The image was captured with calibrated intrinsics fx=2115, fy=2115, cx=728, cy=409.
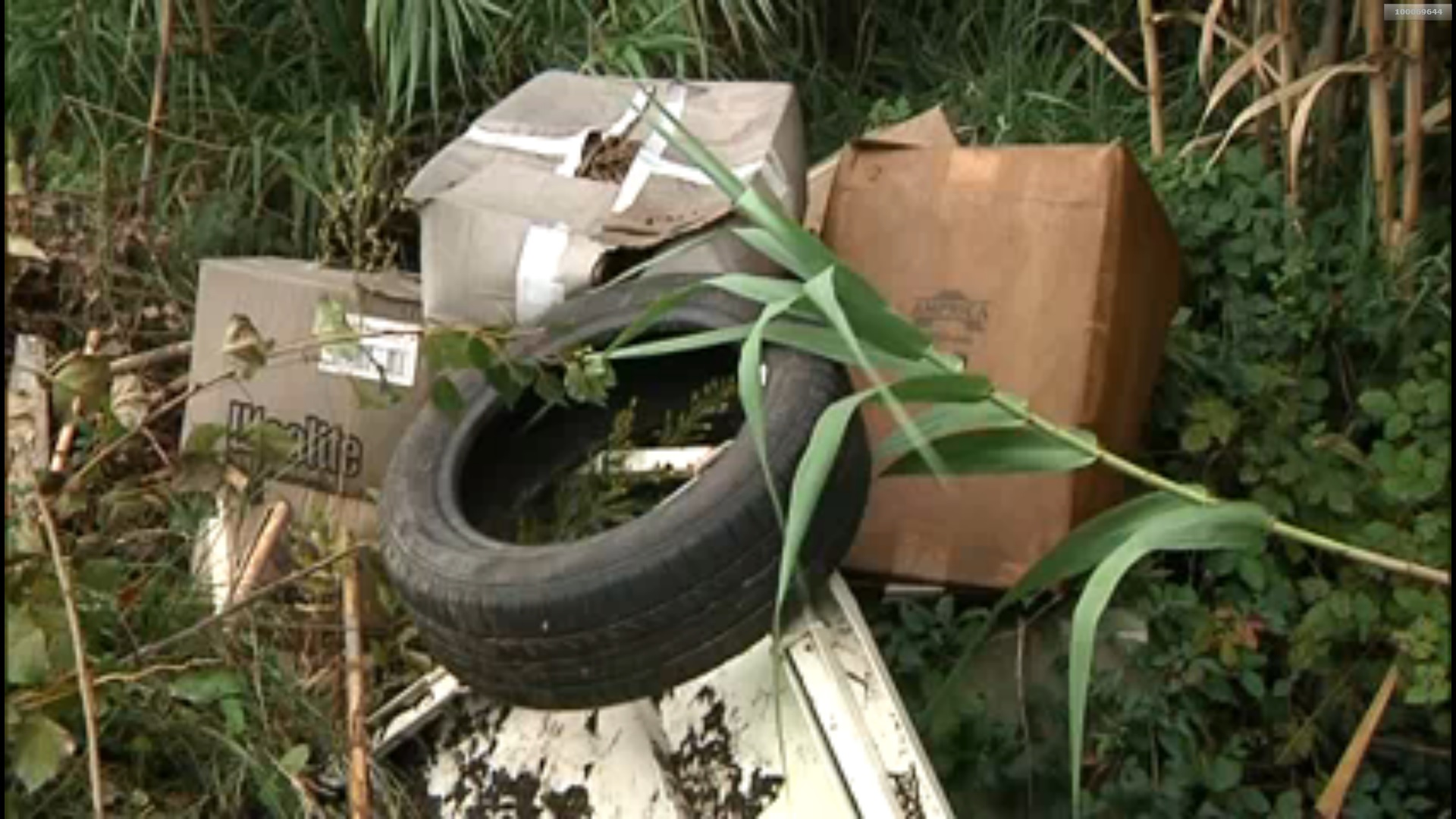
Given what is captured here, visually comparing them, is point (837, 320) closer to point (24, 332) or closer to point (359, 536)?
point (359, 536)

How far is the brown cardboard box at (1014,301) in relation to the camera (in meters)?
2.95

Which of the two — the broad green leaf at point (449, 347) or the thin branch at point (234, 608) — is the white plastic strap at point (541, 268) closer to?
the broad green leaf at point (449, 347)

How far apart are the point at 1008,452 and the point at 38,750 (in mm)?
1084

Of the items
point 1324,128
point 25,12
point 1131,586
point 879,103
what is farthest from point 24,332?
point 1324,128

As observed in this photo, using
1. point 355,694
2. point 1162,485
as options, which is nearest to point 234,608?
point 355,694

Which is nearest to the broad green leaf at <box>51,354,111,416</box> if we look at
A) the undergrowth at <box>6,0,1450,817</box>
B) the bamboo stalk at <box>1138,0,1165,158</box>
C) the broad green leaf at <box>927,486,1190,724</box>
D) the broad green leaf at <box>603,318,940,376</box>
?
the undergrowth at <box>6,0,1450,817</box>

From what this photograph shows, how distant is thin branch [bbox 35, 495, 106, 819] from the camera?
7.81ft

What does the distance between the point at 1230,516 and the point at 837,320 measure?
45cm

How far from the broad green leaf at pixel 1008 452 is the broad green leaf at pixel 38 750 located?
0.98 metres

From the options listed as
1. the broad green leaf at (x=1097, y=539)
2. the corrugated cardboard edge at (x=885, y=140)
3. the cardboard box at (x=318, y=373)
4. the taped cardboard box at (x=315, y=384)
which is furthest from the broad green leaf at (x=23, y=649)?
the corrugated cardboard edge at (x=885, y=140)

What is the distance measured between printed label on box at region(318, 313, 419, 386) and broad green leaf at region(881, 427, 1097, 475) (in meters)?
1.22

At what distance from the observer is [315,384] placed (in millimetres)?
3312

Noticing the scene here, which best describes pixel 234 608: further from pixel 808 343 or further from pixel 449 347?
pixel 808 343

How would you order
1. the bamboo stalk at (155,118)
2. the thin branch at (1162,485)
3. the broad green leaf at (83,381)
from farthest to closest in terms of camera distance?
the bamboo stalk at (155,118) < the broad green leaf at (83,381) < the thin branch at (1162,485)
